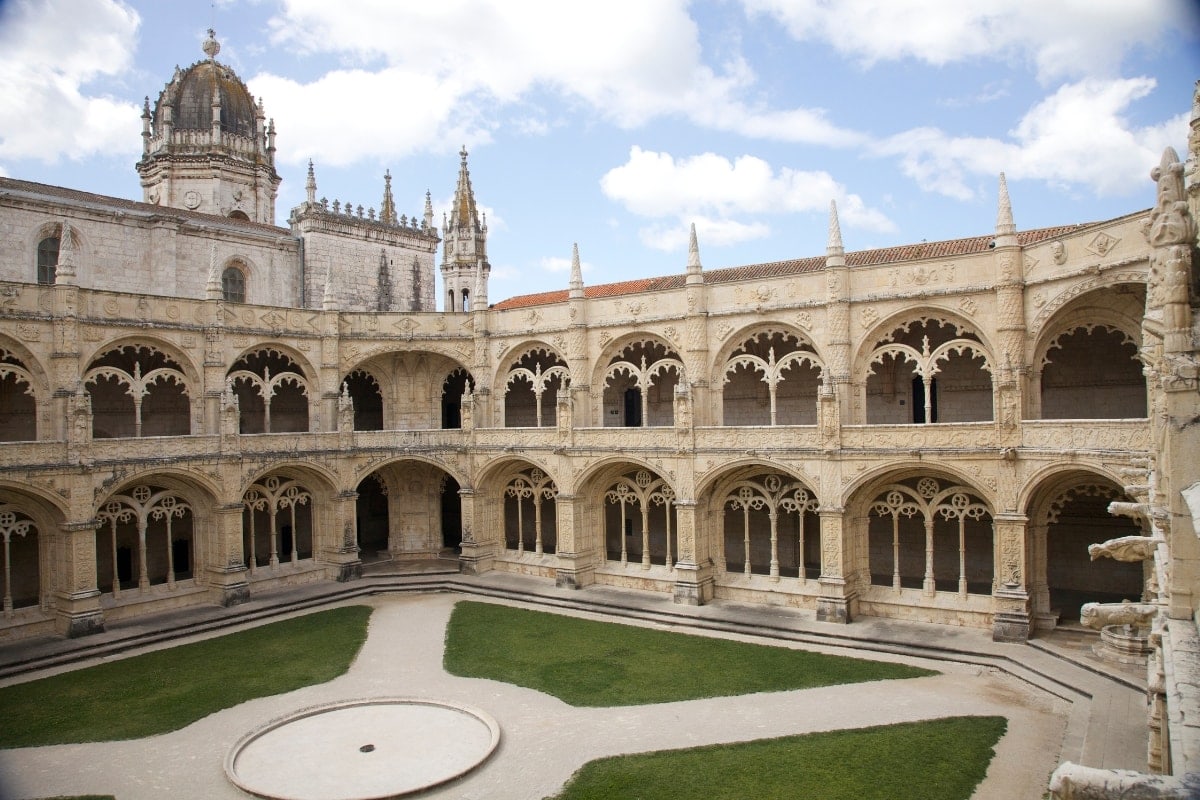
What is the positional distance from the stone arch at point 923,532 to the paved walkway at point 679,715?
1983mm

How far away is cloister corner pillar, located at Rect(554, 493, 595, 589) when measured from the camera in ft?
91.0

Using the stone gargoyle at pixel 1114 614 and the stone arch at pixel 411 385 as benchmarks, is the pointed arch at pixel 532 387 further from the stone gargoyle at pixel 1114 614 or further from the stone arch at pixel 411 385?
the stone gargoyle at pixel 1114 614

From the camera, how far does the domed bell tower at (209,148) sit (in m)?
36.0

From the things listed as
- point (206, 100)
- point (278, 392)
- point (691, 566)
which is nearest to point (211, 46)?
point (206, 100)

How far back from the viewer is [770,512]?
25.6 m

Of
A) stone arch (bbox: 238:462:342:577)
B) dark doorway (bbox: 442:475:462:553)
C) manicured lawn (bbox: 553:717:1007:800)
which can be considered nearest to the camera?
manicured lawn (bbox: 553:717:1007:800)

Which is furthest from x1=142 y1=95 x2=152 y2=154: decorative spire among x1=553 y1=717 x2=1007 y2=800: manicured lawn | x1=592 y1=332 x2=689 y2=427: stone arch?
x1=553 y1=717 x2=1007 y2=800: manicured lawn

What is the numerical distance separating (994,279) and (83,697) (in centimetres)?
2381

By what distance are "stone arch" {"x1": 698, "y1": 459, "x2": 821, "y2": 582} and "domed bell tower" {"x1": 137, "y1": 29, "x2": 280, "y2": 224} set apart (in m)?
24.7

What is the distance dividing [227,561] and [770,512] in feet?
55.4

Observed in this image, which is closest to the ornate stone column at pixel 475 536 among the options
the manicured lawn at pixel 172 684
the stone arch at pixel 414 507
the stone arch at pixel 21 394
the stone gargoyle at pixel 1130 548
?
the stone arch at pixel 414 507

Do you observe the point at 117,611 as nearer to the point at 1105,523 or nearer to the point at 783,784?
the point at 783,784

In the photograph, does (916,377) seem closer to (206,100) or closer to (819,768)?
(819,768)

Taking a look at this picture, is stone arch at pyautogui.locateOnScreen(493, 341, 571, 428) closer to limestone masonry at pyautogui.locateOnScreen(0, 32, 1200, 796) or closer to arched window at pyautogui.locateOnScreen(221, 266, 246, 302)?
limestone masonry at pyautogui.locateOnScreen(0, 32, 1200, 796)
